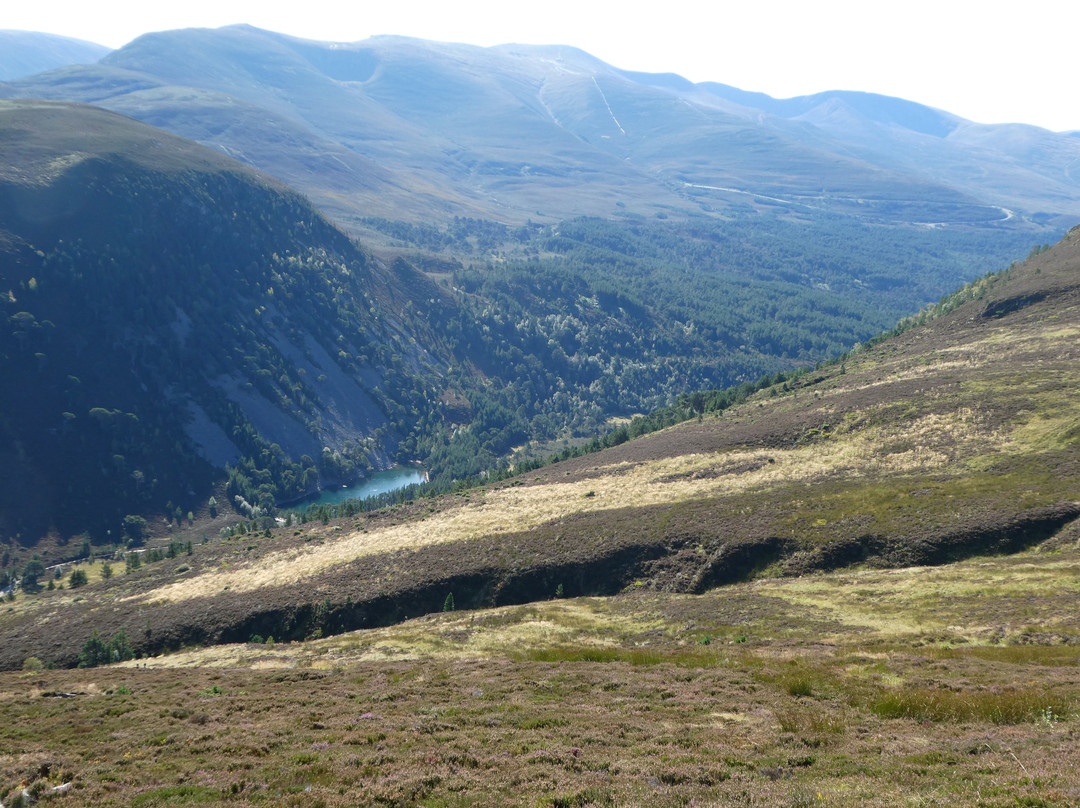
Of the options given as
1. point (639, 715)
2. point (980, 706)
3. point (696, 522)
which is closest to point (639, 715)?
point (639, 715)

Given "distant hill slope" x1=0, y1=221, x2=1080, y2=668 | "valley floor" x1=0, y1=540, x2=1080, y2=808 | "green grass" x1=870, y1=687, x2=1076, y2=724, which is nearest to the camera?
"valley floor" x1=0, y1=540, x2=1080, y2=808

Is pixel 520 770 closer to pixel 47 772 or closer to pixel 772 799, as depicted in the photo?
pixel 772 799

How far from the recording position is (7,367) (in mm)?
193125

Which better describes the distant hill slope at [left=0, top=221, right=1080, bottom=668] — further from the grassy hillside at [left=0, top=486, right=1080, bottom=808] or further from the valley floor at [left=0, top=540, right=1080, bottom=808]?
the valley floor at [left=0, top=540, right=1080, bottom=808]

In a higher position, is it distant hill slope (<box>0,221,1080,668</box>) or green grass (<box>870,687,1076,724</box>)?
green grass (<box>870,687,1076,724</box>)

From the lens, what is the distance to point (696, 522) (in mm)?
79625

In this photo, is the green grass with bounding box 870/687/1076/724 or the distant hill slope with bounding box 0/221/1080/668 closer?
the green grass with bounding box 870/687/1076/724

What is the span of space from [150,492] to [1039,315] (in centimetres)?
21453

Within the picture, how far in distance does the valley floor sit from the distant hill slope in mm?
11179

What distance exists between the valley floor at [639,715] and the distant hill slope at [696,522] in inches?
440

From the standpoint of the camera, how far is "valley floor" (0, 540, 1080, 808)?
73.6ft

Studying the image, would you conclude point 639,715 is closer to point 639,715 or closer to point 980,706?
point 639,715

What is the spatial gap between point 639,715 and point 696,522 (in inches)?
2002

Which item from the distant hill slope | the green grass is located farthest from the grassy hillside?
the distant hill slope
